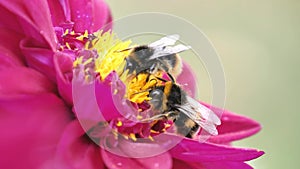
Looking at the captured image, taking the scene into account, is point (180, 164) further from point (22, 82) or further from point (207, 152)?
point (22, 82)

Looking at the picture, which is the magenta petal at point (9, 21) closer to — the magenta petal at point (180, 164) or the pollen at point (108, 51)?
the pollen at point (108, 51)

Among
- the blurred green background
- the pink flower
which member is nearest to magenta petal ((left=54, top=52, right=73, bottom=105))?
the pink flower

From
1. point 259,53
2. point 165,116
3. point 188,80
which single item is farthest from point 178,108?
point 259,53

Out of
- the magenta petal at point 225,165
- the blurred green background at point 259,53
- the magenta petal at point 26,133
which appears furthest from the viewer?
the blurred green background at point 259,53

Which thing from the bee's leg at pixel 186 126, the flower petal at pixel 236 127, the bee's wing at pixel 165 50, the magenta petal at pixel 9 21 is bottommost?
the flower petal at pixel 236 127

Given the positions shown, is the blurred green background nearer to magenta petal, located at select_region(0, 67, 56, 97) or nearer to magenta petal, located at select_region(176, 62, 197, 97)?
magenta petal, located at select_region(176, 62, 197, 97)

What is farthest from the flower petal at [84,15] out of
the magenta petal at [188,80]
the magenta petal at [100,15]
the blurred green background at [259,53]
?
the blurred green background at [259,53]

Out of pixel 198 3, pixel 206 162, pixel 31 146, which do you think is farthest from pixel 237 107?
pixel 31 146
